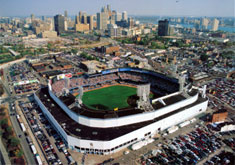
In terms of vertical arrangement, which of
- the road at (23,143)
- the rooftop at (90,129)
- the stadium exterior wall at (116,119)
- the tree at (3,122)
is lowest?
the road at (23,143)

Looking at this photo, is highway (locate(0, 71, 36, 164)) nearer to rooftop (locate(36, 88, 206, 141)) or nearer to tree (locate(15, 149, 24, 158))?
tree (locate(15, 149, 24, 158))

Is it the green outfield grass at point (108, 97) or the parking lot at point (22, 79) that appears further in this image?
the parking lot at point (22, 79)

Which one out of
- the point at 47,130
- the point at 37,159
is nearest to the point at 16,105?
the point at 47,130

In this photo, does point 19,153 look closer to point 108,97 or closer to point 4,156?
point 4,156

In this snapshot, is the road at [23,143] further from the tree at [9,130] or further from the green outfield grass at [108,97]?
the green outfield grass at [108,97]

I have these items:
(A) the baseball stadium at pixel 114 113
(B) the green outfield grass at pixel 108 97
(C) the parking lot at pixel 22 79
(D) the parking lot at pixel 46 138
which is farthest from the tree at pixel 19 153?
(C) the parking lot at pixel 22 79

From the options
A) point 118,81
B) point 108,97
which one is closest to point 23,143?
point 108,97

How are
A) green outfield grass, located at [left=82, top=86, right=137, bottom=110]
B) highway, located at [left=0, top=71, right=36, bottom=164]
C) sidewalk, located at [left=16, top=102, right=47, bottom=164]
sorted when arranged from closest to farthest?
highway, located at [left=0, top=71, right=36, bottom=164]
sidewalk, located at [left=16, top=102, right=47, bottom=164]
green outfield grass, located at [left=82, top=86, right=137, bottom=110]

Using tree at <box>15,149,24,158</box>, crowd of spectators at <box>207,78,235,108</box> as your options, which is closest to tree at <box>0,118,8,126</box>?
tree at <box>15,149,24,158</box>
